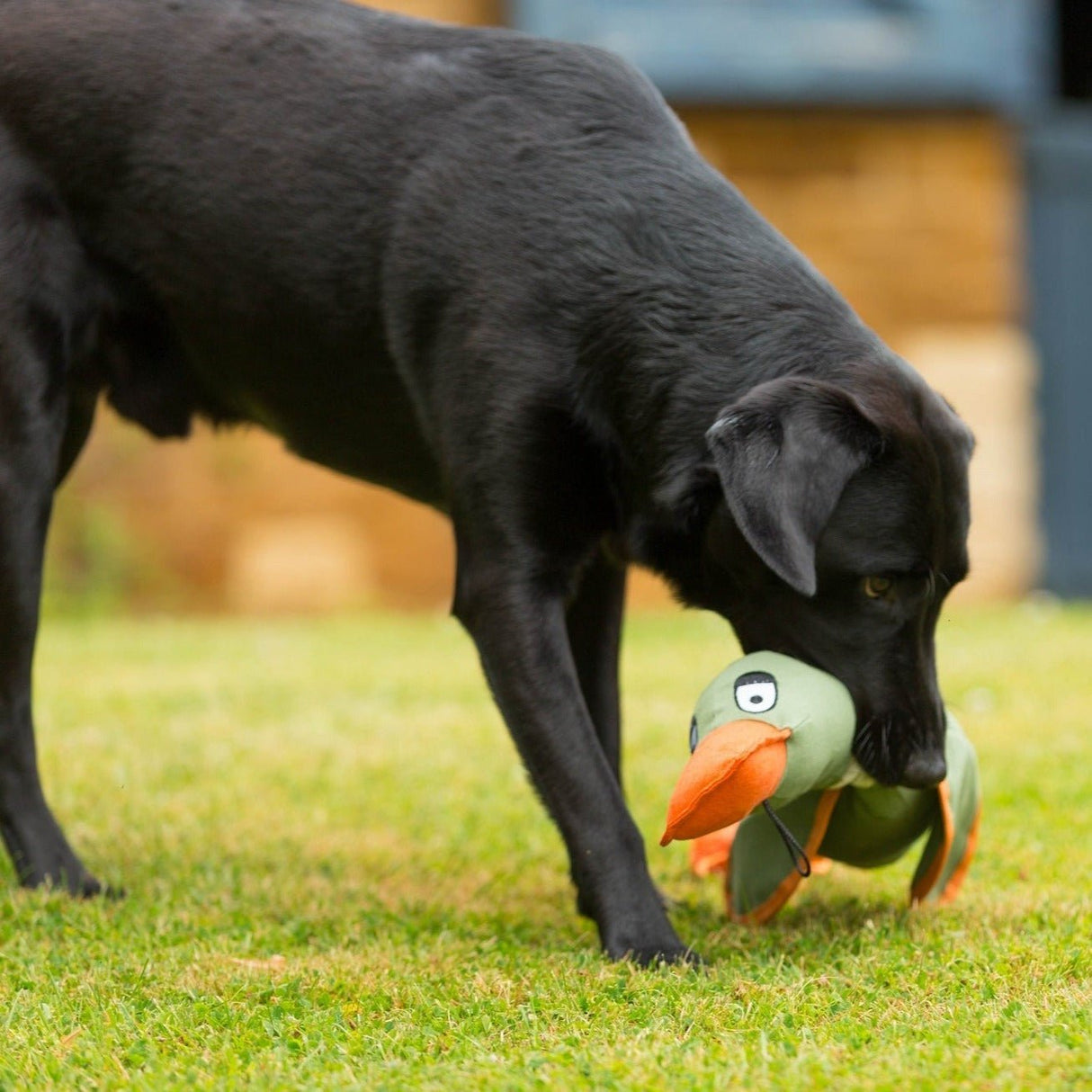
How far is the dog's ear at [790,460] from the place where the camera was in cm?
247

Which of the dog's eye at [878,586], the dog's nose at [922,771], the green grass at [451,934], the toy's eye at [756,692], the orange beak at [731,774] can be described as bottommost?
the green grass at [451,934]

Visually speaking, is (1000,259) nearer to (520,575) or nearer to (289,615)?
Answer: (289,615)

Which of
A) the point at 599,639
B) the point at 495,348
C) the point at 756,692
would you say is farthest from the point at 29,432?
the point at 756,692

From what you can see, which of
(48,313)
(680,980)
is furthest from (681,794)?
(48,313)

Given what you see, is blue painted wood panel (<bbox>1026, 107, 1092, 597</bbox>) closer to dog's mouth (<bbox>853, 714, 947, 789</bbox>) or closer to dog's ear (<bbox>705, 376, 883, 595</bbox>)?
dog's mouth (<bbox>853, 714, 947, 789</bbox>)

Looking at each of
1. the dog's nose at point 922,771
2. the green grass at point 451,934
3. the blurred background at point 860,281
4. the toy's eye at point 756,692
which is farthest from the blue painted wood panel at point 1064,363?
the toy's eye at point 756,692

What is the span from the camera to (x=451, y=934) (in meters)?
2.91

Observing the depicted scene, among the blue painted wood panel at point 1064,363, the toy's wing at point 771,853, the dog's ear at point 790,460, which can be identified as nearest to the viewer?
the dog's ear at point 790,460

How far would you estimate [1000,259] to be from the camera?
29.2 feet

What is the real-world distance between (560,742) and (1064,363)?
6998mm

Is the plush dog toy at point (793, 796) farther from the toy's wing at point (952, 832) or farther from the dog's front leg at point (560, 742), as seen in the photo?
the dog's front leg at point (560, 742)

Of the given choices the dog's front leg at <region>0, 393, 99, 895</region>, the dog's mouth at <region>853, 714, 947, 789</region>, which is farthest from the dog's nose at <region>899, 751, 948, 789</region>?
the dog's front leg at <region>0, 393, 99, 895</region>

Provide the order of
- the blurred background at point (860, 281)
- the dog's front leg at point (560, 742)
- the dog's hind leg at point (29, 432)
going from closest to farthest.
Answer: the dog's front leg at point (560, 742) < the dog's hind leg at point (29, 432) < the blurred background at point (860, 281)

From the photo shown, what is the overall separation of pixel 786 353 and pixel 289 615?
6.13 m
